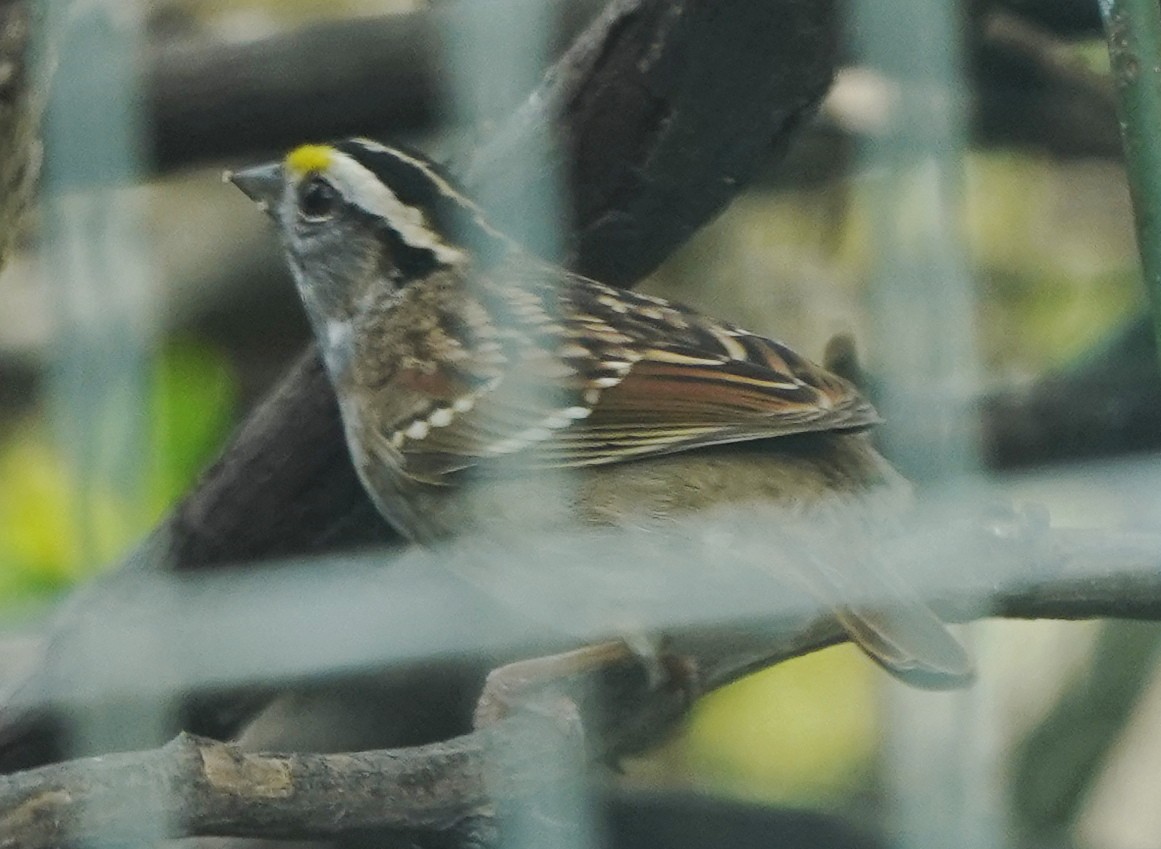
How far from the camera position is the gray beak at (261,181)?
6.59 feet

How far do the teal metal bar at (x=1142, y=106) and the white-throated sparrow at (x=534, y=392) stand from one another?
1.25ft

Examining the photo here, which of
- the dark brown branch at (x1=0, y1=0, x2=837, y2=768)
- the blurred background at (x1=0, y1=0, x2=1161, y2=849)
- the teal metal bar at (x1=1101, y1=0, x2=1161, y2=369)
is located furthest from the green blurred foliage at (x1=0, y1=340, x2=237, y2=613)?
the teal metal bar at (x1=1101, y1=0, x2=1161, y2=369)

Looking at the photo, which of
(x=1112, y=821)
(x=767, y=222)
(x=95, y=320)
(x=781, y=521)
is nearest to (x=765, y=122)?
(x=781, y=521)

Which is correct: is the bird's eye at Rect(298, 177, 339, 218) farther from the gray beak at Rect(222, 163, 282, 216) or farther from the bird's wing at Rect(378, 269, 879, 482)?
the bird's wing at Rect(378, 269, 879, 482)

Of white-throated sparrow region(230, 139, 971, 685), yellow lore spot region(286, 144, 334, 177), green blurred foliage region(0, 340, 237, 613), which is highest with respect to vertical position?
yellow lore spot region(286, 144, 334, 177)

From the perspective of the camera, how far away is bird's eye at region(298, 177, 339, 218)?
2.02 meters

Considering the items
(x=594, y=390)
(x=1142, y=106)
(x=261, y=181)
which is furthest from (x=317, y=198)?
(x=1142, y=106)

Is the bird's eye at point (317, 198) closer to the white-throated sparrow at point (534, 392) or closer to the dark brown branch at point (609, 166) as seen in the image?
the white-throated sparrow at point (534, 392)

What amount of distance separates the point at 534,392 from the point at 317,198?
1.38 ft

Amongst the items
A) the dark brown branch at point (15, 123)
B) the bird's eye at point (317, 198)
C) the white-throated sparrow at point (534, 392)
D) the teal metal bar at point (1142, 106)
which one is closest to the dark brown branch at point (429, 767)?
the white-throated sparrow at point (534, 392)

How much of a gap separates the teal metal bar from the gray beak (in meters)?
1.02

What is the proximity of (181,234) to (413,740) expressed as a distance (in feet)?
4.94

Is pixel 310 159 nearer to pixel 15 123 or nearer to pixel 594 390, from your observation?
pixel 15 123

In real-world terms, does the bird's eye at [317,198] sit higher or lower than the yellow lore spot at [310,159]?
lower
